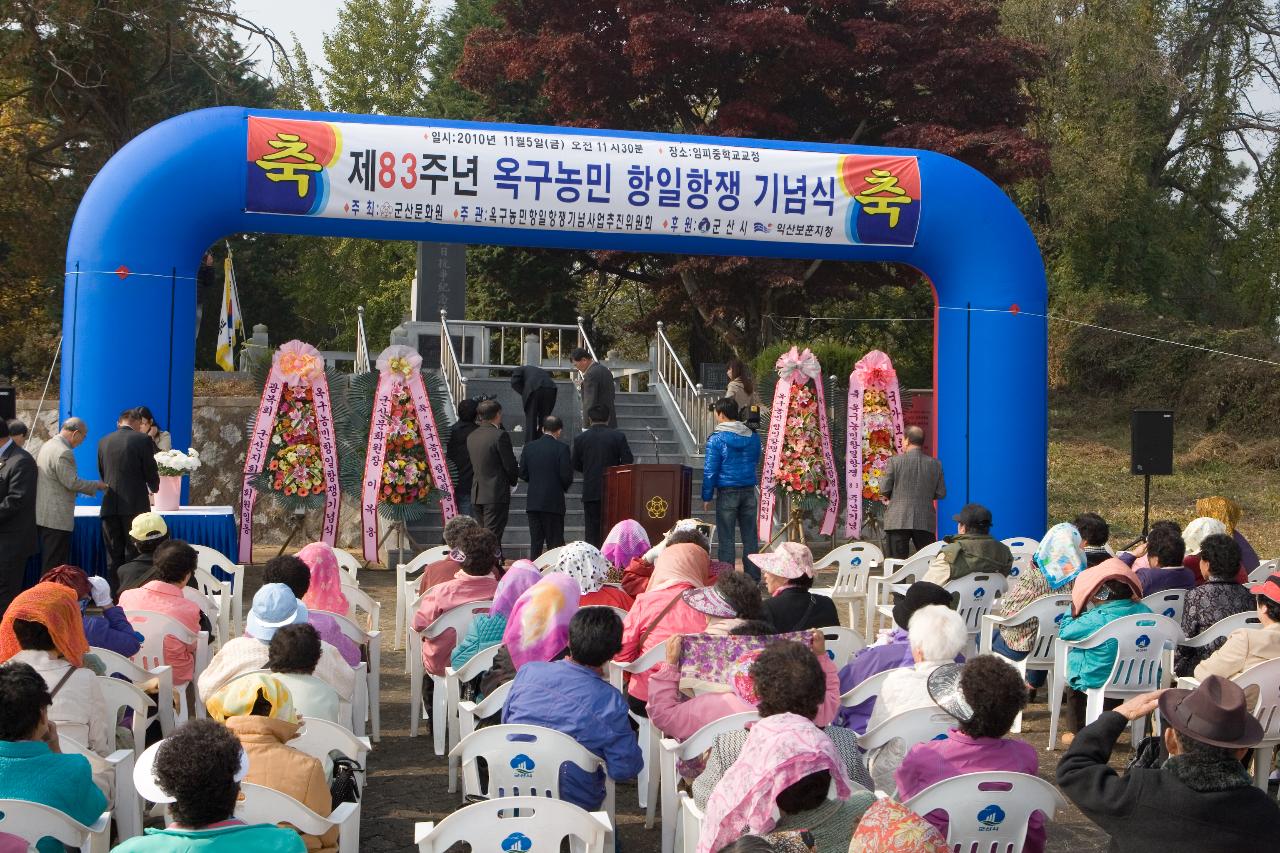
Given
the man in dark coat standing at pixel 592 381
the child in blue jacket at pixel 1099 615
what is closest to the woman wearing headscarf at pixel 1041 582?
the child in blue jacket at pixel 1099 615

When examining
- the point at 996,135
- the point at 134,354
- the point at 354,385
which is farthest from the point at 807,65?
the point at 134,354

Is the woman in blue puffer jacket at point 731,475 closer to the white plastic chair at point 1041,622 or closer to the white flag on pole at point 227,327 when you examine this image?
the white plastic chair at point 1041,622

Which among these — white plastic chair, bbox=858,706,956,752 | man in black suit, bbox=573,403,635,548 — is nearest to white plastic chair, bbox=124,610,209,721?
white plastic chair, bbox=858,706,956,752

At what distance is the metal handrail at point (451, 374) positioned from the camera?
1578 centimetres

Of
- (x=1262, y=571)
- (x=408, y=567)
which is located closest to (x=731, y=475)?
(x=408, y=567)

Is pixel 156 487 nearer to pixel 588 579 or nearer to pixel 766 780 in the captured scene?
pixel 588 579

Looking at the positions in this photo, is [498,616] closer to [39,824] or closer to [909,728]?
[909,728]

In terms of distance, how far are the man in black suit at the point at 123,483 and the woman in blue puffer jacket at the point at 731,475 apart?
14.4 ft

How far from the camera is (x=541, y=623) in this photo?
533cm

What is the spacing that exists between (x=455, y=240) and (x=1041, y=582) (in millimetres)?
6183

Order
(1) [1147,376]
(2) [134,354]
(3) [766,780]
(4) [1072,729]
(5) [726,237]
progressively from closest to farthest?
(3) [766,780] → (4) [1072,729] → (2) [134,354] → (5) [726,237] → (1) [1147,376]

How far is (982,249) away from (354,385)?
231 inches

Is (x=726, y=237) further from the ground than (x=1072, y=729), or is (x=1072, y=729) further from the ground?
(x=726, y=237)

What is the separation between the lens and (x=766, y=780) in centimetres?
324
